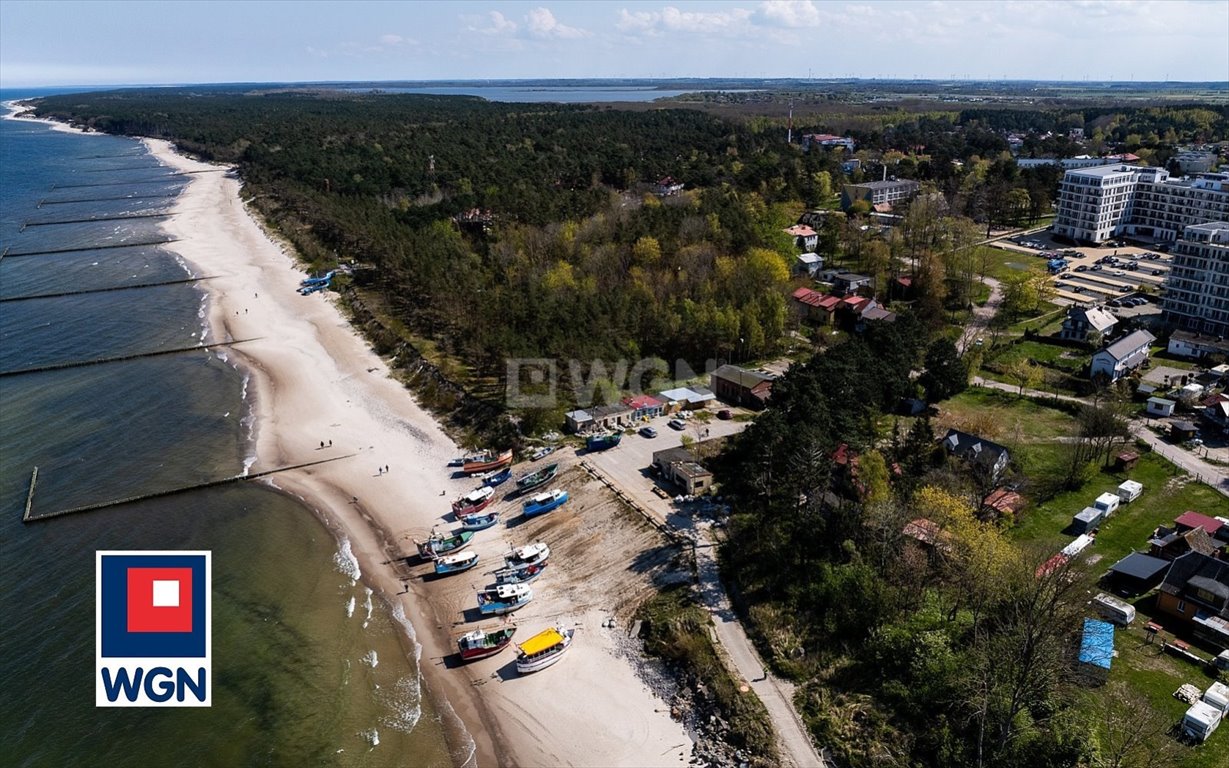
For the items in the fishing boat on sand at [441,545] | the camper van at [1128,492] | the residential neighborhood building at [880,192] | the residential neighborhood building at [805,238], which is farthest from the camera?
the residential neighborhood building at [880,192]

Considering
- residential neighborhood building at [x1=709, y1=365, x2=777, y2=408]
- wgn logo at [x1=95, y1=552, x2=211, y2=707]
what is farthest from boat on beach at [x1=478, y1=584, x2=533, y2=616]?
residential neighborhood building at [x1=709, y1=365, x2=777, y2=408]

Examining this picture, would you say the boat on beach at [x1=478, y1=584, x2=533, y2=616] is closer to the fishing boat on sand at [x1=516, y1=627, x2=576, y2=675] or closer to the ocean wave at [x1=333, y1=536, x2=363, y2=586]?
the fishing boat on sand at [x1=516, y1=627, x2=576, y2=675]

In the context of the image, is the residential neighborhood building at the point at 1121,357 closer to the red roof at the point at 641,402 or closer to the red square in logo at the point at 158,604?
the red roof at the point at 641,402

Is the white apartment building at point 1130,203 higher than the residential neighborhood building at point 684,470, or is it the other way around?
the white apartment building at point 1130,203

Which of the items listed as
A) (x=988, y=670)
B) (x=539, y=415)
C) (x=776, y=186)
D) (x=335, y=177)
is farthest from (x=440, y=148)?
(x=988, y=670)

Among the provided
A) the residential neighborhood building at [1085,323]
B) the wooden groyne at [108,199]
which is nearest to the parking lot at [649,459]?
the residential neighborhood building at [1085,323]

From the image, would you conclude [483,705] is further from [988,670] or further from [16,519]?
[16,519]
